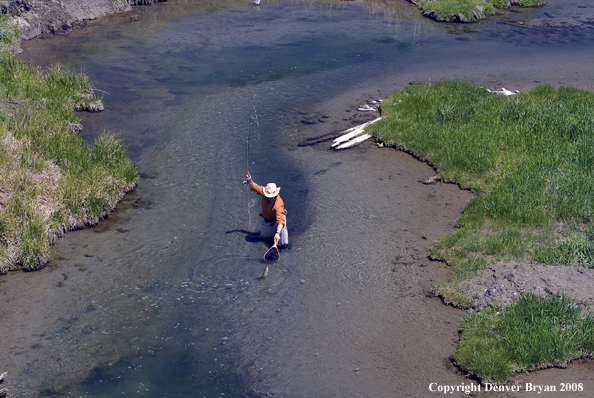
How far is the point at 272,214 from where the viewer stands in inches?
532

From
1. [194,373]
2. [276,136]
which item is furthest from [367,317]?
[276,136]

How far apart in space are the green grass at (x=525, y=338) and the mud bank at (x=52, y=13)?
26.1 metres

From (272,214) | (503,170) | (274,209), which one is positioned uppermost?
(274,209)

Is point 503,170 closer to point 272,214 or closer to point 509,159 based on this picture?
point 509,159

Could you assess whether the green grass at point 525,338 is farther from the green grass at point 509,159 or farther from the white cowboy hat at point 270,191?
the white cowboy hat at point 270,191

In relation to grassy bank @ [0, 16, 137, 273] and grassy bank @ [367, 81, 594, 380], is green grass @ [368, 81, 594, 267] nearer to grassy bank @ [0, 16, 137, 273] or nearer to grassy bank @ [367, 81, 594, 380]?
grassy bank @ [367, 81, 594, 380]

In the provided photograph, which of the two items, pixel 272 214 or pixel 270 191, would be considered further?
pixel 272 214

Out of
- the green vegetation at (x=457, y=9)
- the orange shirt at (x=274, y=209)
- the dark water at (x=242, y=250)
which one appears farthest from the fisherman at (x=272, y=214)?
the green vegetation at (x=457, y=9)

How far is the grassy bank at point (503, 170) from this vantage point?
11.9 meters

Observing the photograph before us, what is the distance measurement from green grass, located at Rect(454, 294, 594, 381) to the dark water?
0.47 m

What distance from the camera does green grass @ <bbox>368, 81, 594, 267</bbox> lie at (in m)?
12.9

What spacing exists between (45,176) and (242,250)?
5.62 metres

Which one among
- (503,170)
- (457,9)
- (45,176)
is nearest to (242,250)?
(45,176)

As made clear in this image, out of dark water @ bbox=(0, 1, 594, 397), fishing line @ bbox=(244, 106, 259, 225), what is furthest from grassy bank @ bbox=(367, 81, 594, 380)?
fishing line @ bbox=(244, 106, 259, 225)
